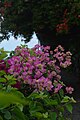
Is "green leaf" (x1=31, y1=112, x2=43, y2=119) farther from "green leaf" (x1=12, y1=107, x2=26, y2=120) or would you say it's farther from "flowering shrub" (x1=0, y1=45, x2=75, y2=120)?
"green leaf" (x1=12, y1=107, x2=26, y2=120)

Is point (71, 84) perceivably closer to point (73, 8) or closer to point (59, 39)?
point (59, 39)

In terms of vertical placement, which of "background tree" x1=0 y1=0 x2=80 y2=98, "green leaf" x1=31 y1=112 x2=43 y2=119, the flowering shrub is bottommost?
"green leaf" x1=31 y1=112 x2=43 y2=119

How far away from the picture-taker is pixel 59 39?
782cm

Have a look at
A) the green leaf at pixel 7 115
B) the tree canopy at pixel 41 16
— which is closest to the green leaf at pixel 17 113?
the green leaf at pixel 7 115

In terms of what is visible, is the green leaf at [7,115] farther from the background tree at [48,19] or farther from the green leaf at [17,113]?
the background tree at [48,19]

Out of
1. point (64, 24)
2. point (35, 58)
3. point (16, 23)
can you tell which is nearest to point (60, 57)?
point (35, 58)

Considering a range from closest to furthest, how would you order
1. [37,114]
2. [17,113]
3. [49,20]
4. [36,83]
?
[17,113] → [37,114] → [36,83] → [49,20]

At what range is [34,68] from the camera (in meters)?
2.77

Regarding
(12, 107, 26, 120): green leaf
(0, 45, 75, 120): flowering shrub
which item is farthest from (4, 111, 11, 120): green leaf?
(0, 45, 75, 120): flowering shrub

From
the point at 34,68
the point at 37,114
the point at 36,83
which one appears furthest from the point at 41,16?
the point at 37,114

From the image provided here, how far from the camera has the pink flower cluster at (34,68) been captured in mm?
2590

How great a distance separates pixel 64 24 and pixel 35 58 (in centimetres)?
384

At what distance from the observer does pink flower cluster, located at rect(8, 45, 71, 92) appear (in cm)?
259

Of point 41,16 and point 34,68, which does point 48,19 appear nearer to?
point 41,16
